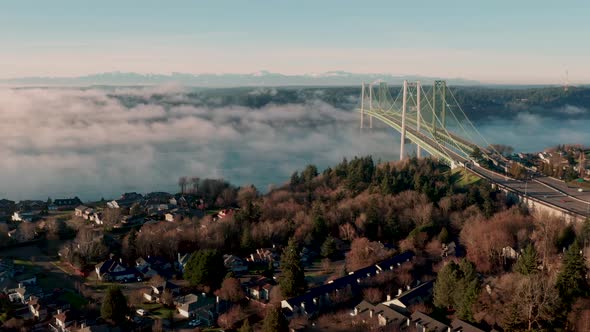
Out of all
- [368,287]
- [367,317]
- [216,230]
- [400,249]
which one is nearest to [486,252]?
[400,249]

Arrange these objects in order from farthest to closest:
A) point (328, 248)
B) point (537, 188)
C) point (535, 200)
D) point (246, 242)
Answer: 1. point (537, 188)
2. point (535, 200)
3. point (246, 242)
4. point (328, 248)

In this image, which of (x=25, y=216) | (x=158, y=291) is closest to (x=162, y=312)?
(x=158, y=291)

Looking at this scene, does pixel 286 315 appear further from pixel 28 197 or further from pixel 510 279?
pixel 28 197

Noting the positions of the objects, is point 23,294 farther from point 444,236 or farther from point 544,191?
point 544,191

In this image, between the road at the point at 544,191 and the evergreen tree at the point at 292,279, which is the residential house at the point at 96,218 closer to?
the evergreen tree at the point at 292,279

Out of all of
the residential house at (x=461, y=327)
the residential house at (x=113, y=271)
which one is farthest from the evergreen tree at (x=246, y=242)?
the residential house at (x=461, y=327)

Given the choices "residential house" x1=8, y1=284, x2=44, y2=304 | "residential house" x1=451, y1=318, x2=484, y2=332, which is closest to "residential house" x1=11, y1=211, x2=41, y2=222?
"residential house" x1=8, y1=284, x2=44, y2=304

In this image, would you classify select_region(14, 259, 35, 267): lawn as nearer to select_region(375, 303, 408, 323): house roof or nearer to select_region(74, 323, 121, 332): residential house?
select_region(74, 323, 121, 332): residential house
